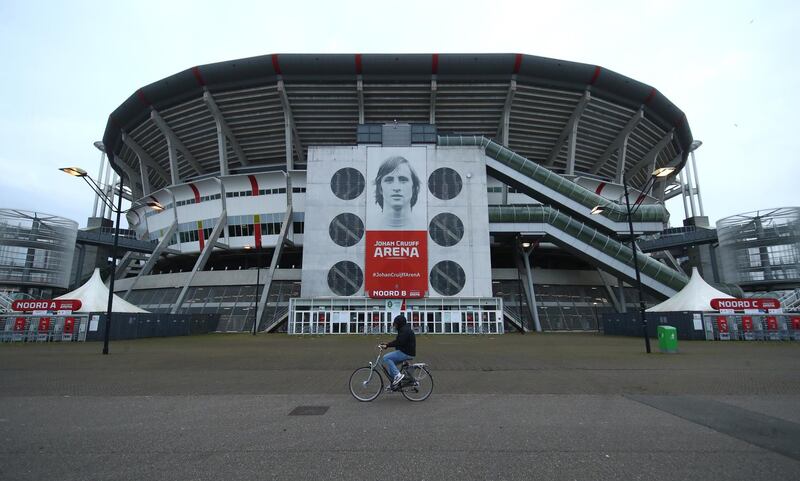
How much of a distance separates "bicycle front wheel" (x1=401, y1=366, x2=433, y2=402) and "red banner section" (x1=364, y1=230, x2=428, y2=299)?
3050 centimetres

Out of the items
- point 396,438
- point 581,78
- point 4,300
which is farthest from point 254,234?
point 396,438

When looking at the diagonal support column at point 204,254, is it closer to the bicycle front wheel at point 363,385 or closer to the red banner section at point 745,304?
the bicycle front wheel at point 363,385

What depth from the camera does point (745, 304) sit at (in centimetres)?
2567

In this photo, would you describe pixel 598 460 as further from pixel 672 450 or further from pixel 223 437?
pixel 223 437

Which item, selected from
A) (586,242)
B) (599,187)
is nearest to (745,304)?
(586,242)

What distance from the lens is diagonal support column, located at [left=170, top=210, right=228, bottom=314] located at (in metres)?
43.2

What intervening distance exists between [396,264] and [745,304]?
25.6m

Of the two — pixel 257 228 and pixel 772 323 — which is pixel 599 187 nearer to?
pixel 772 323

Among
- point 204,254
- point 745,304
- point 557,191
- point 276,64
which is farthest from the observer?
point 204,254

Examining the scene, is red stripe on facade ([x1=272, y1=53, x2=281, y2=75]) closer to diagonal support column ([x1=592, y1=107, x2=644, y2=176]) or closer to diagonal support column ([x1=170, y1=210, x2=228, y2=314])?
diagonal support column ([x1=170, y1=210, x2=228, y2=314])

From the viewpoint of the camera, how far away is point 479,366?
1407 centimetres

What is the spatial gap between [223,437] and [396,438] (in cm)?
233

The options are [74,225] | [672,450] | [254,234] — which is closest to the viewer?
[672,450]

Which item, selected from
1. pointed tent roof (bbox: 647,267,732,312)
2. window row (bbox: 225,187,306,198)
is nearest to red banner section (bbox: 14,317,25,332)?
window row (bbox: 225,187,306,198)
